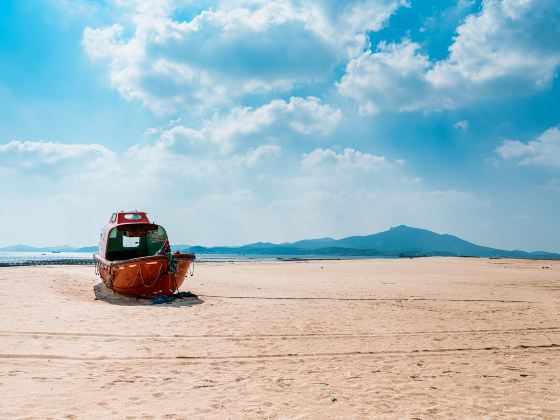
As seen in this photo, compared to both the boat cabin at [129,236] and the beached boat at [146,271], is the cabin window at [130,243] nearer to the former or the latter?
the boat cabin at [129,236]

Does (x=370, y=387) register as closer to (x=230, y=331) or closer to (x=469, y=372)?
(x=469, y=372)

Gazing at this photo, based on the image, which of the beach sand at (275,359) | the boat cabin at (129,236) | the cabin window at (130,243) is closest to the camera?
the beach sand at (275,359)

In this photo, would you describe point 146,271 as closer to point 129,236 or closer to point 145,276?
point 145,276

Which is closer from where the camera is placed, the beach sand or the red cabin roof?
the beach sand

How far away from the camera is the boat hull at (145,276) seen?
16984 mm

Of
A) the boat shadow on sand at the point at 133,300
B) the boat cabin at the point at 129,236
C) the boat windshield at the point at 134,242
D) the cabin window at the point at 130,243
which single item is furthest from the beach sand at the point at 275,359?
the cabin window at the point at 130,243

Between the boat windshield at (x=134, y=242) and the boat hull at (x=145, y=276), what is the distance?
374 cm

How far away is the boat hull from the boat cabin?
3.38 metres

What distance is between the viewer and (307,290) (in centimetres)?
2091

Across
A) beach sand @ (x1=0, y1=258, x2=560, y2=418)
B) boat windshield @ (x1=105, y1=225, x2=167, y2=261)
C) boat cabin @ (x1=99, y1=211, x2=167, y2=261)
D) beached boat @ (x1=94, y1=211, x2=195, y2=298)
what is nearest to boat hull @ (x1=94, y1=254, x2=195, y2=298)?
beached boat @ (x1=94, y1=211, x2=195, y2=298)

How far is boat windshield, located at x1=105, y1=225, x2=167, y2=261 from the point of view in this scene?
70.2 ft

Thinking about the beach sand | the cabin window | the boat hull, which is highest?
the cabin window

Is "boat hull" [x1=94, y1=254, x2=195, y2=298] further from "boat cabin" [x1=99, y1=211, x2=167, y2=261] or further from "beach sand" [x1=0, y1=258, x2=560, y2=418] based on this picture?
"boat cabin" [x1=99, y1=211, x2=167, y2=261]

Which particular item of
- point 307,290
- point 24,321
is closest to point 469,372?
point 24,321
